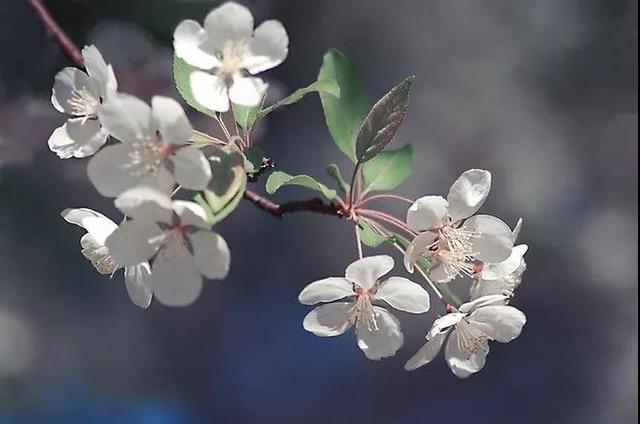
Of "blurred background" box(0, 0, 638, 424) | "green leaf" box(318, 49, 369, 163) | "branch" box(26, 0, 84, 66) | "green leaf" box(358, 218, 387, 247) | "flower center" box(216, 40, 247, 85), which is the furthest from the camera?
"blurred background" box(0, 0, 638, 424)

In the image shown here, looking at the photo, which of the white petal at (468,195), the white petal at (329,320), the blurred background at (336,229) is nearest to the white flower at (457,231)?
the white petal at (468,195)

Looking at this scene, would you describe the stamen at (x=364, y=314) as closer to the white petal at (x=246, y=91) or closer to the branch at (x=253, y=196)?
the branch at (x=253, y=196)

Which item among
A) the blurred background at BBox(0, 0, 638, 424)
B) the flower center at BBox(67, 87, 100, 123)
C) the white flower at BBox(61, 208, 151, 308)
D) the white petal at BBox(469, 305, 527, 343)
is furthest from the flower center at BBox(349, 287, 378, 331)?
the blurred background at BBox(0, 0, 638, 424)

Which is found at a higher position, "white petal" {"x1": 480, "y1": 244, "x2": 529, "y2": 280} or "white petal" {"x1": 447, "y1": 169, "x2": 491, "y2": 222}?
"white petal" {"x1": 447, "y1": 169, "x2": 491, "y2": 222}

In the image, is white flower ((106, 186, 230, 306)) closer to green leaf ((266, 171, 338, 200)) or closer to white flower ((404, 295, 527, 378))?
green leaf ((266, 171, 338, 200))

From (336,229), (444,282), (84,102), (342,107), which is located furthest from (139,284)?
(336,229)

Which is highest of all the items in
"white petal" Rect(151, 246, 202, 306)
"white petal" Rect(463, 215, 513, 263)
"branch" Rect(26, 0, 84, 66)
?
"branch" Rect(26, 0, 84, 66)

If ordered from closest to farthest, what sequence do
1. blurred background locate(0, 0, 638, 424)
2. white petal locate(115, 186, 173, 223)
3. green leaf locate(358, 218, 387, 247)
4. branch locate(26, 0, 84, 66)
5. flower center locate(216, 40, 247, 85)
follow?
white petal locate(115, 186, 173, 223), flower center locate(216, 40, 247, 85), green leaf locate(358, 218, 387, 247), branch locate(26, 0, 84, 66), blurred background locate(0, 0, 638, 424)
